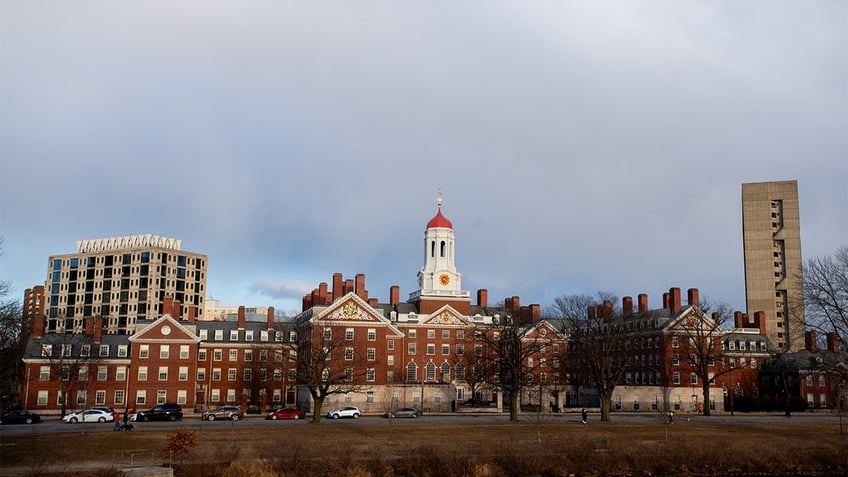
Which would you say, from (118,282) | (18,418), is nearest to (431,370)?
(18,418)

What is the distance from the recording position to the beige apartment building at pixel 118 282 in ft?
507

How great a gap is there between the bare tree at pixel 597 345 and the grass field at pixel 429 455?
945 inches

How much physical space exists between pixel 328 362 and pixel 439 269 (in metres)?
36.5

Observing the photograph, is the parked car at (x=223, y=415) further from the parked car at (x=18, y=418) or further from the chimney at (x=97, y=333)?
the chimney at (x=97, y=333)

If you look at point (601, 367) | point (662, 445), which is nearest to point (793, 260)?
point (601, 367)

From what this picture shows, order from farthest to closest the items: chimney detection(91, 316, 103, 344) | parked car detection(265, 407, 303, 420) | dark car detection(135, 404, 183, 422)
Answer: chimney detection(91, 316, 103, 344), parked car detection(265, 407, 303, 420), dark car detection(135, 404, 183, 422)

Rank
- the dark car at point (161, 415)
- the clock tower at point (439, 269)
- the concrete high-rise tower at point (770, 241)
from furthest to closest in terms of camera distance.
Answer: the concrete high-rise tower at point (770, 241) < the clock tower at point (439, 269) < the dark car at point (161, 415)

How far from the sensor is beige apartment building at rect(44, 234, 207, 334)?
507 feet

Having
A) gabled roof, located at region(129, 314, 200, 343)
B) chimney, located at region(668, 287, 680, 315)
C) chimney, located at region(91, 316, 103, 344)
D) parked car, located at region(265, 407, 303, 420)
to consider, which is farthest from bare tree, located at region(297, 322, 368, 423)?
chimney, located at region(668, 287, 680, 315)

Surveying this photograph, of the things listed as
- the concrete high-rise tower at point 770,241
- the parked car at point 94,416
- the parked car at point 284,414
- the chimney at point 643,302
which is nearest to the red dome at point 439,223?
the chimney at point 643,302

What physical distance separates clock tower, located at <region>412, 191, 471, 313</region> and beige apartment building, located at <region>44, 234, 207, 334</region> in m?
60.9

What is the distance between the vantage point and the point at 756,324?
4537 inches

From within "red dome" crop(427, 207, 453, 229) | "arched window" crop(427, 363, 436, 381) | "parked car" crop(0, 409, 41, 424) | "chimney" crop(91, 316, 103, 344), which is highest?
→ "red dome" crop(427, 207, 453, 229)

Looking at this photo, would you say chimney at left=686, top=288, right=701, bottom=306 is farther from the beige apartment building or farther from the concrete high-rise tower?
the beige apartment building
